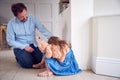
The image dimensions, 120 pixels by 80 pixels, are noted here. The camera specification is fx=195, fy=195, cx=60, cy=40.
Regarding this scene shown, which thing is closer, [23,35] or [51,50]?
[51,50]

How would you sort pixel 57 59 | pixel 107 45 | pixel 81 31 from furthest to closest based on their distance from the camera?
pixel 81 31 → pixel 57 59 → pixel 107 45

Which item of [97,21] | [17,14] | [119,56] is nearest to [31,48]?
[17,14]

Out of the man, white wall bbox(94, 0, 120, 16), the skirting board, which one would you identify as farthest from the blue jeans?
white wall bbox(94, 0, 120, 16)

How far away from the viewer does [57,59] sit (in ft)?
6.34

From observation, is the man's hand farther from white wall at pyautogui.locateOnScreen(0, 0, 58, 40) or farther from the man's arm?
white wall at pyautogui.locateOnScreen(0, 0, 58, 40)

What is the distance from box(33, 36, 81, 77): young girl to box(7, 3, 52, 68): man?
41 cm

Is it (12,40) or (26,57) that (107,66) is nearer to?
(26,57)

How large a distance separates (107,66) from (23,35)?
108cm

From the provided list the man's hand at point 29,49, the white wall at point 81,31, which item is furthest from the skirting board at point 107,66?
the man's hand at point 29,49

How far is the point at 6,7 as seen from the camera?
212 inches

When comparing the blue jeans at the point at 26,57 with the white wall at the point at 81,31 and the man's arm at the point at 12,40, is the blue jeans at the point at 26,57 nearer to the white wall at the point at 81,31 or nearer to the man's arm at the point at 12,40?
the man's arm at the point at 12,40

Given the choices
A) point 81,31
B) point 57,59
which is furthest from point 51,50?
point 81,31

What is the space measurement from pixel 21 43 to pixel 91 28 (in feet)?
2.86

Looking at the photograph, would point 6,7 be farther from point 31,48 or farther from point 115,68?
point 115,68
